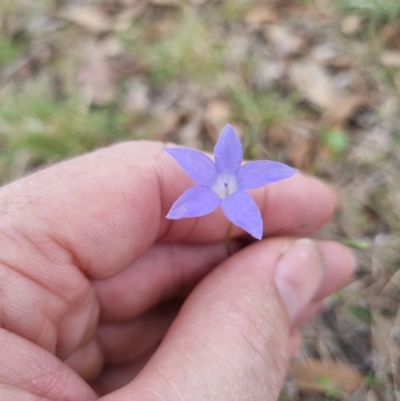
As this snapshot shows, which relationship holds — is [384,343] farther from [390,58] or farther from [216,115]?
[390,58]

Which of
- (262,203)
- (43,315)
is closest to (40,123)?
(262,203)

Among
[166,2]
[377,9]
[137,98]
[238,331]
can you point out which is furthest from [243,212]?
[166,2]

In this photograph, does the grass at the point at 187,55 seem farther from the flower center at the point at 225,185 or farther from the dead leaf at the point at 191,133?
the flower center at the point at 225,185

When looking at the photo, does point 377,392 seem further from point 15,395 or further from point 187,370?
point 15,395

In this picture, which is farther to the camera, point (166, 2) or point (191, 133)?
point (166, 2)

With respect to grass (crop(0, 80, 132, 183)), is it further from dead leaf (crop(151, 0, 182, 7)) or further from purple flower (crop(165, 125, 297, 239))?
purple flower (crop(165, 125, 297, 239))

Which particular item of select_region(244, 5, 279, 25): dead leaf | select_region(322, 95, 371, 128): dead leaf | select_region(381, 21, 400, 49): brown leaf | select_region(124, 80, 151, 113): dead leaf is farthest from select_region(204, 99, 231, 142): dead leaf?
select_region(381, 21, 400, 49): brown leaf
